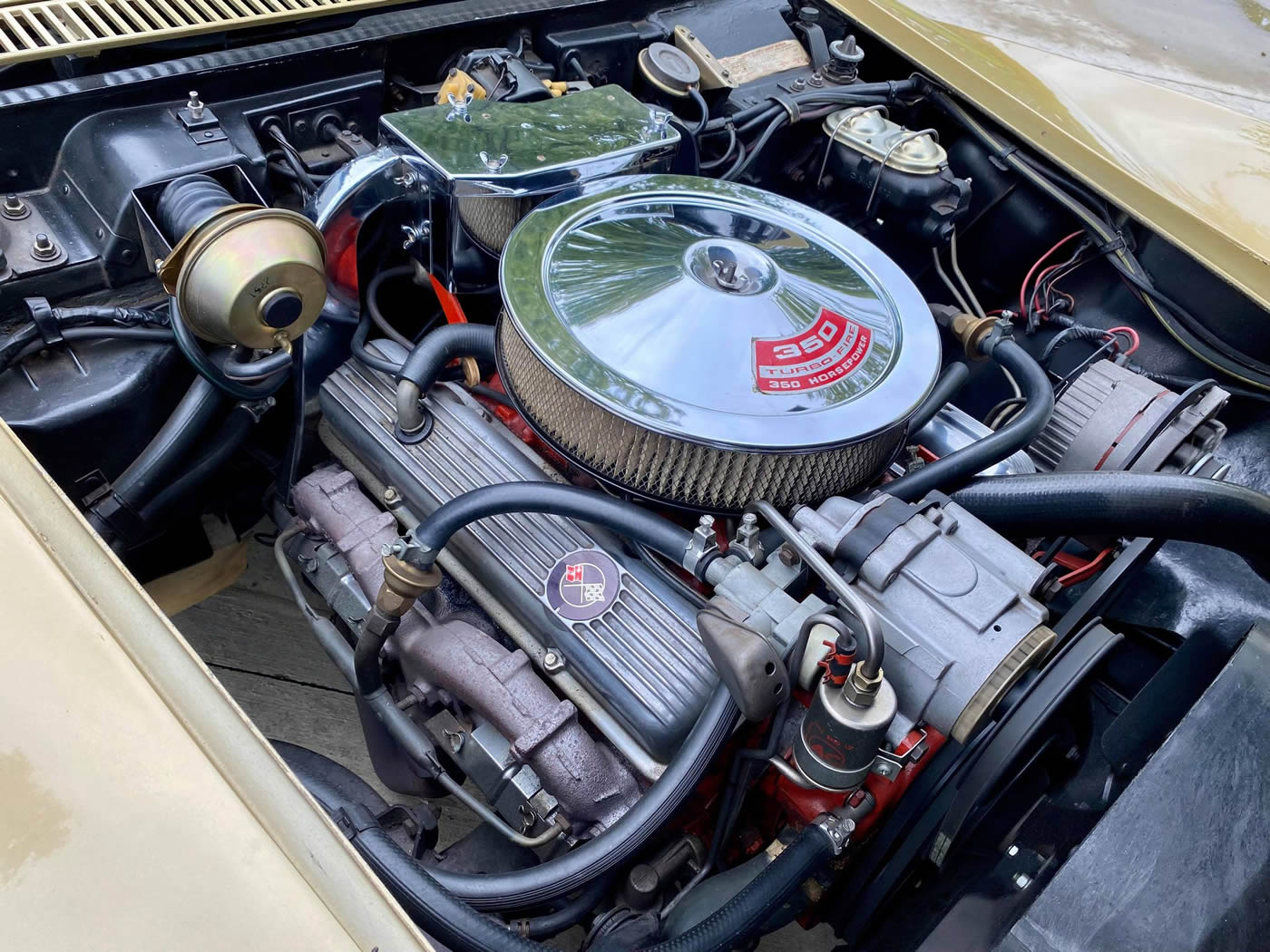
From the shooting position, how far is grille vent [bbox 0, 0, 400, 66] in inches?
56.4

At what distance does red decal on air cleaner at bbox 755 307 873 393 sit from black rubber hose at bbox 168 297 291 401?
25.4 inches

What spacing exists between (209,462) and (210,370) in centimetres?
17

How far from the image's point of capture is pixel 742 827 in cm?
138

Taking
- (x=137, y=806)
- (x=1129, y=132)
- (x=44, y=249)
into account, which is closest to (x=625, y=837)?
(x=137, y=806)

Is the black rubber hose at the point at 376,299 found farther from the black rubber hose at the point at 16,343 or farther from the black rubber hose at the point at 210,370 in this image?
the black rubber hose at the point at 16,343

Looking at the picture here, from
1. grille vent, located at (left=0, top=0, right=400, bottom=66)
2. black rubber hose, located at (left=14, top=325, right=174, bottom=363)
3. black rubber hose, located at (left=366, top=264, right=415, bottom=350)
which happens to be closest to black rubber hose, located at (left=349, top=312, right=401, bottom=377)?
black rubber hose, located at (left=366, top=264, right=415, bottom=350)

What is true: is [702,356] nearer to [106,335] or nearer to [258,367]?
[258,367]

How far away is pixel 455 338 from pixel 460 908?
2.52 ft

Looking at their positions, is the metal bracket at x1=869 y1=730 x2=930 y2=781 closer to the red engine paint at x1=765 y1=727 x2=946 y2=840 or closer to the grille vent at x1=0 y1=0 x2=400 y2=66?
the red engine paint at x1=765 y1=727 x2=946 y2=840

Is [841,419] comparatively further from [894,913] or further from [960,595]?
[894,913]

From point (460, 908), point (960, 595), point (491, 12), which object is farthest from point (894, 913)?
point (491, 12)

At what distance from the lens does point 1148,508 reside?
120 cm

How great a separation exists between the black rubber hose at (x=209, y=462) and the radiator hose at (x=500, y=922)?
0.56 metres

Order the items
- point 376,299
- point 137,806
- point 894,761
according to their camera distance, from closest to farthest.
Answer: point 137,806
point 894,761
point 376,299
